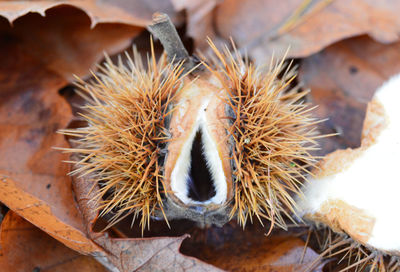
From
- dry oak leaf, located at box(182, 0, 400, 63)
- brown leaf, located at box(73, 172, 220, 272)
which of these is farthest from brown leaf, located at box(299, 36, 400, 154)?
brown leaf, located at box(73, 172, 220, 272)

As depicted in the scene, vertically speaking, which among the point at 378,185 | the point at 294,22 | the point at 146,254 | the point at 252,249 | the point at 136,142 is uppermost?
the point at 294,22

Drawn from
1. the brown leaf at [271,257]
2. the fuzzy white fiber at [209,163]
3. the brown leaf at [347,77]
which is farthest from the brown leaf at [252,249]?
the brown leaf at [347,77]

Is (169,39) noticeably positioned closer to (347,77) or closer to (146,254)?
(146,254)

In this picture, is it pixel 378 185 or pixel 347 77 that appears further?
pixel 347 77

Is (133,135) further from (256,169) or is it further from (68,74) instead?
(68,74)

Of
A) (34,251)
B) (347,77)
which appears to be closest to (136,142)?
(34,251)

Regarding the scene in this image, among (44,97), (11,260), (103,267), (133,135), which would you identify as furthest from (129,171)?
(44,97)

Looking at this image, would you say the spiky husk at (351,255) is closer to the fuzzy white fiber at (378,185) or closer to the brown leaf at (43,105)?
the fuzzy white fiber at (378,185)
